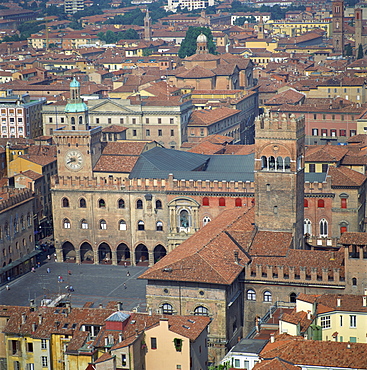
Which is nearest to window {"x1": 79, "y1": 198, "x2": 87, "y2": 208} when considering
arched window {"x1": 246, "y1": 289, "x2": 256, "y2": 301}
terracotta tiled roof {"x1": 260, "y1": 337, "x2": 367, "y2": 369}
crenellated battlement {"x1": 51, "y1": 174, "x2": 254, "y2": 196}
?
crenellated battlement {"x1": 51, "y1": 174, "x2": 254, "y2": 196}

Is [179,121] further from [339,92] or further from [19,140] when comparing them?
[339,92]

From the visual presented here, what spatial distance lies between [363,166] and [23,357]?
47.8 m

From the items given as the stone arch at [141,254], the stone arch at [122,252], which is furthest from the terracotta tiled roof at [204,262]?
the stone arch at [122,252]

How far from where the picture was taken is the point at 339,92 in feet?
521

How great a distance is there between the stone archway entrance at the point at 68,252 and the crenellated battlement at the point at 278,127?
27417mm

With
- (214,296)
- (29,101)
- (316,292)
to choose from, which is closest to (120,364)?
(214,296)

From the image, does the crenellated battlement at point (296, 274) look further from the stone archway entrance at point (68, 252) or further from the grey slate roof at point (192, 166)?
the stone archway entrance at point (68, 252)

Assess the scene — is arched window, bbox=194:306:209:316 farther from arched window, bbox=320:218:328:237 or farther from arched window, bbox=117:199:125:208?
arched window, bbox=117:199:125:208

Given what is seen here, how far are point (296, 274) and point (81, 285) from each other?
24.2 metres

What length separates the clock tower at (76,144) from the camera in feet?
332

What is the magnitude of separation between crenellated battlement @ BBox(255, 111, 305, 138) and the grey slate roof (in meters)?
13.5

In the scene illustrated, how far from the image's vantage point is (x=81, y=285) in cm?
9200

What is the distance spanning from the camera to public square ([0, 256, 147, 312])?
3432 inches

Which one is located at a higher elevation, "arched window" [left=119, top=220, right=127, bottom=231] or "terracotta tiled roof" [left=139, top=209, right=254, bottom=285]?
"terracotta tiled roof" [left=139, top=209, right=254, bottom=285]
